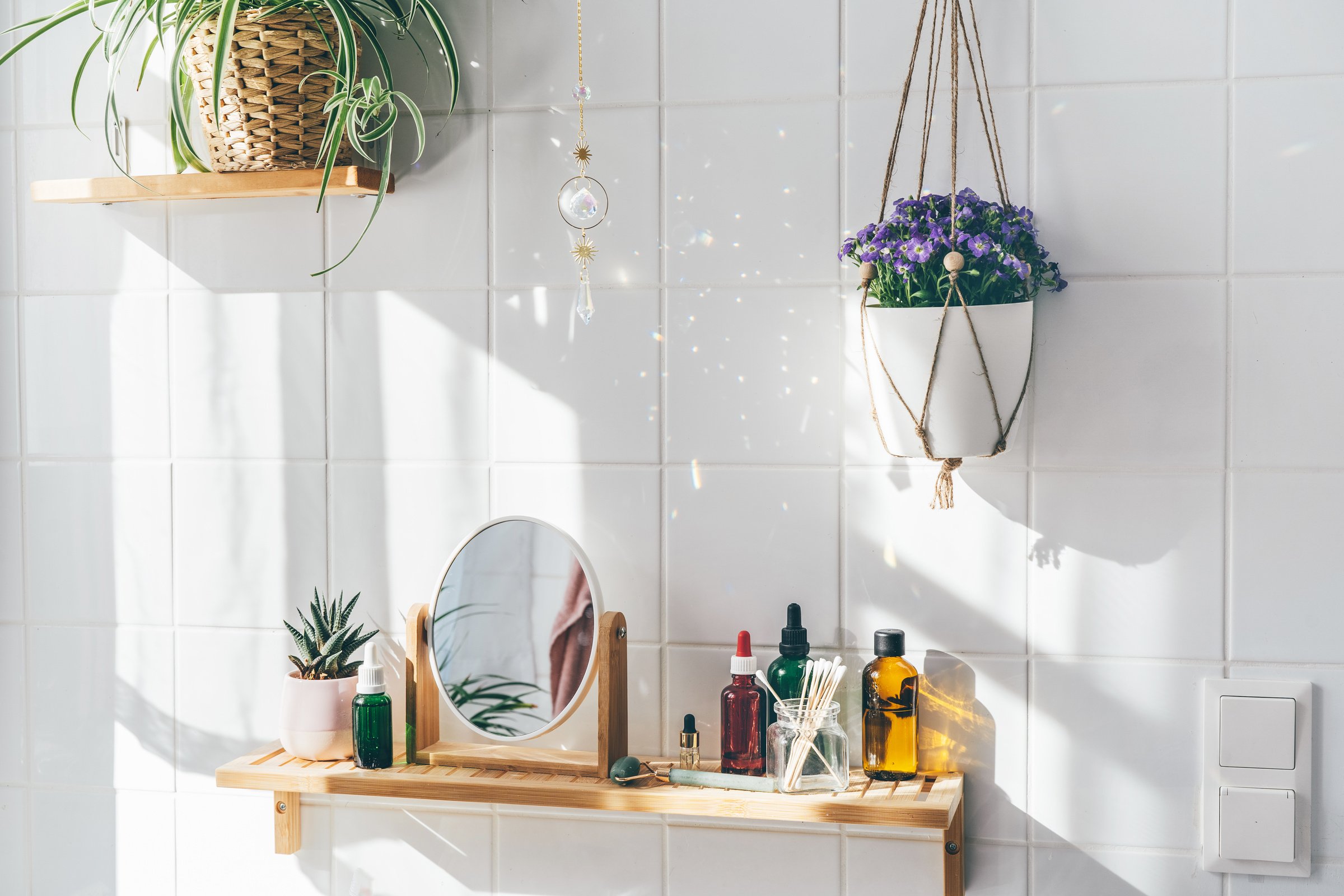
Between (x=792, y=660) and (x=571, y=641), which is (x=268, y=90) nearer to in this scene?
(x=571, y=641)

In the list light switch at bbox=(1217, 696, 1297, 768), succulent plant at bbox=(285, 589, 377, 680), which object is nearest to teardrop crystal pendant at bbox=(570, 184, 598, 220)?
succulent plant at bbox=(285, 589, 377, 680)

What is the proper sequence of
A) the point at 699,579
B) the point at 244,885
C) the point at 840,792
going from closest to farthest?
the point at 840,792
the point at 699,579
the point at 244,885

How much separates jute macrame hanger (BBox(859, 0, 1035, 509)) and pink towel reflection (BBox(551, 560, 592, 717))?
0.36 meters

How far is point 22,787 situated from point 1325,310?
5.26 feet

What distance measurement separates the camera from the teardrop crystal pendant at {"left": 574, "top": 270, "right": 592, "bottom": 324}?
119 centimetres

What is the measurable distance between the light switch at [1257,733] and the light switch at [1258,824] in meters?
0.03

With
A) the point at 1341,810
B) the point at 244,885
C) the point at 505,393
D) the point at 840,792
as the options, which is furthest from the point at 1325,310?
the point at 244,885

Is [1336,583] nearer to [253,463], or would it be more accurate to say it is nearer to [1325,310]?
[1325,310]

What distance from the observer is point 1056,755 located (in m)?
1.14

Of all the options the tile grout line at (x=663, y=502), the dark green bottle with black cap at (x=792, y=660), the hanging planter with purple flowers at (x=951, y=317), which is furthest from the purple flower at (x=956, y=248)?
the dark green bottle with black cap at (x=792, y=660)

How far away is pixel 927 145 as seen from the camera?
1142mm

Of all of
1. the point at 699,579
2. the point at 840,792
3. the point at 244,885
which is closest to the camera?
the point at 840,792

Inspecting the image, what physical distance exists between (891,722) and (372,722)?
54 centimetres

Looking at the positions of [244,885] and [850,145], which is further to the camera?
[244,885]
